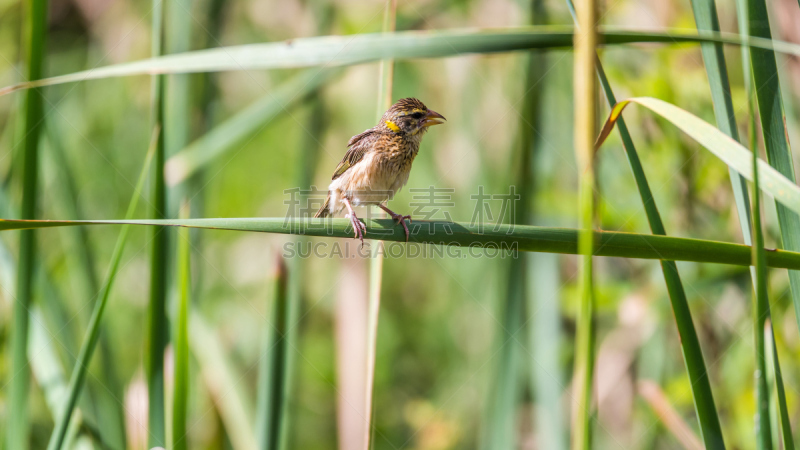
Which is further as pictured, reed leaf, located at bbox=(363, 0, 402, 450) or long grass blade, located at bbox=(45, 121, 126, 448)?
long grass blade, located at bbox=(45, 121, 126, 448)

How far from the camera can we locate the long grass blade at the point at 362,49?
1506 millimetres

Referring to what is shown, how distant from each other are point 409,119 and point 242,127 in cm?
97

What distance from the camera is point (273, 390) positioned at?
1681 millimetres

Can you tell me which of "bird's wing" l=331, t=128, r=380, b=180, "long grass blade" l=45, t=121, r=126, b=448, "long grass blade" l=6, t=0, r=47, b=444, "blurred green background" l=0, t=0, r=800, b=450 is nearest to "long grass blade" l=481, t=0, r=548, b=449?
"blurred green background" l=0, t=0, r=800, b=450

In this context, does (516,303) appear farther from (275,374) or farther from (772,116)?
(772,116)

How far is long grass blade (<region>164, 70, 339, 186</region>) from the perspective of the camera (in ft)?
7.70

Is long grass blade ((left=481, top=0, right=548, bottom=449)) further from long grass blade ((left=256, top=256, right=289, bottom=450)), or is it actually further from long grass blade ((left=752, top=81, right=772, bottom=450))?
long grass blade ((left=752, top=81, right=772, bottom=450))

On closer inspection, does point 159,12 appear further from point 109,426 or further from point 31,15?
point 109,426

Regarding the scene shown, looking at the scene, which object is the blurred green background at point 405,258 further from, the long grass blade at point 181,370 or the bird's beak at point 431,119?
the bird's beak at point 431,119

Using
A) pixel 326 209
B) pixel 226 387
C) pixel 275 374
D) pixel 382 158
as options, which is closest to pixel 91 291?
pixel 226 387

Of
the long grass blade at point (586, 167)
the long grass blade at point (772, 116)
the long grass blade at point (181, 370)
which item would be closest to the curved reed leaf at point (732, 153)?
the long grass blade at point (772, 116)

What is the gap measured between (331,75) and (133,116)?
251 centimetres

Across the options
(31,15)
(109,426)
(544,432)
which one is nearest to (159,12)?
(31,15)

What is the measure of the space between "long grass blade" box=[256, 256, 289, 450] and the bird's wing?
1355mm
